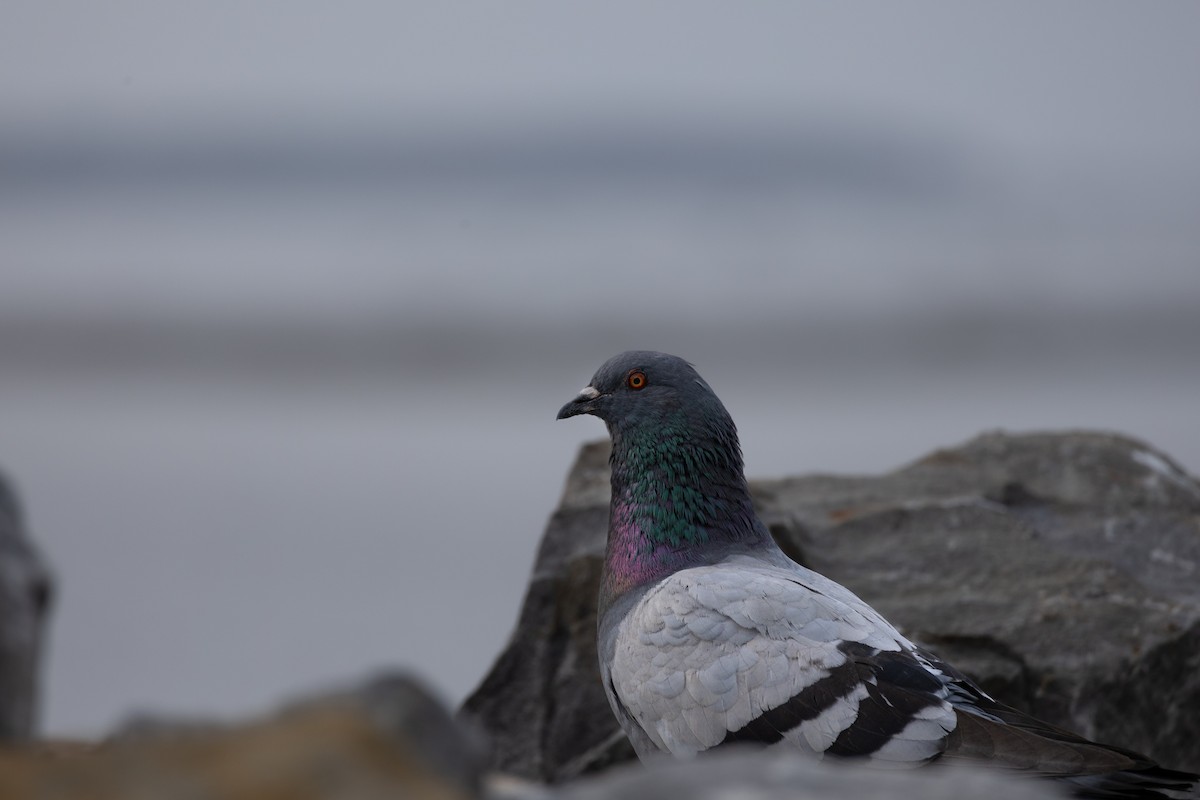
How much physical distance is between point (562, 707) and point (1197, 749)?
1.84m

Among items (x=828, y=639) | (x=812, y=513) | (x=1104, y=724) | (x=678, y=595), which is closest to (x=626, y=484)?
(x=678, y=595)

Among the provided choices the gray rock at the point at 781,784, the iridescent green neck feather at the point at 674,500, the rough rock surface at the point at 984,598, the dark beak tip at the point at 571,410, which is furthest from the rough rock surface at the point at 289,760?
the rough rock surface at the point at 984,598

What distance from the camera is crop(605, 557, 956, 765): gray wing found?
2.44 meters

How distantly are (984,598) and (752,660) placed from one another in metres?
1.24

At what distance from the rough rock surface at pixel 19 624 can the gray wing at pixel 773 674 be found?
1405 mm

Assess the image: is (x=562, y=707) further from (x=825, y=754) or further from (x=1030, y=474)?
(x=1030, y=474)

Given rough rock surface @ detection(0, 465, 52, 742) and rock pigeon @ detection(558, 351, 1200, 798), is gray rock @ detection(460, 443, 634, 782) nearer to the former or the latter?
rock pigeon @ detection(558, 351, 1200, 798)

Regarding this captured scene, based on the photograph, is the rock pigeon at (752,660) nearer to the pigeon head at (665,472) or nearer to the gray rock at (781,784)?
the pigeon head at (665,472)

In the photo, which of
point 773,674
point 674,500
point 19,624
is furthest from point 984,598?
point 19,624

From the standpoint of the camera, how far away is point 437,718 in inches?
47.7

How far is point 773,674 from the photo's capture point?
98.6 inches

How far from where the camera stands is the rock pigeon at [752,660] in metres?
2.40

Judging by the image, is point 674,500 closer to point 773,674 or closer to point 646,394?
point 646,394

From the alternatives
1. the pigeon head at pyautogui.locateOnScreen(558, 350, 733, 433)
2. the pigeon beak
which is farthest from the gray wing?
the pigeon beak
